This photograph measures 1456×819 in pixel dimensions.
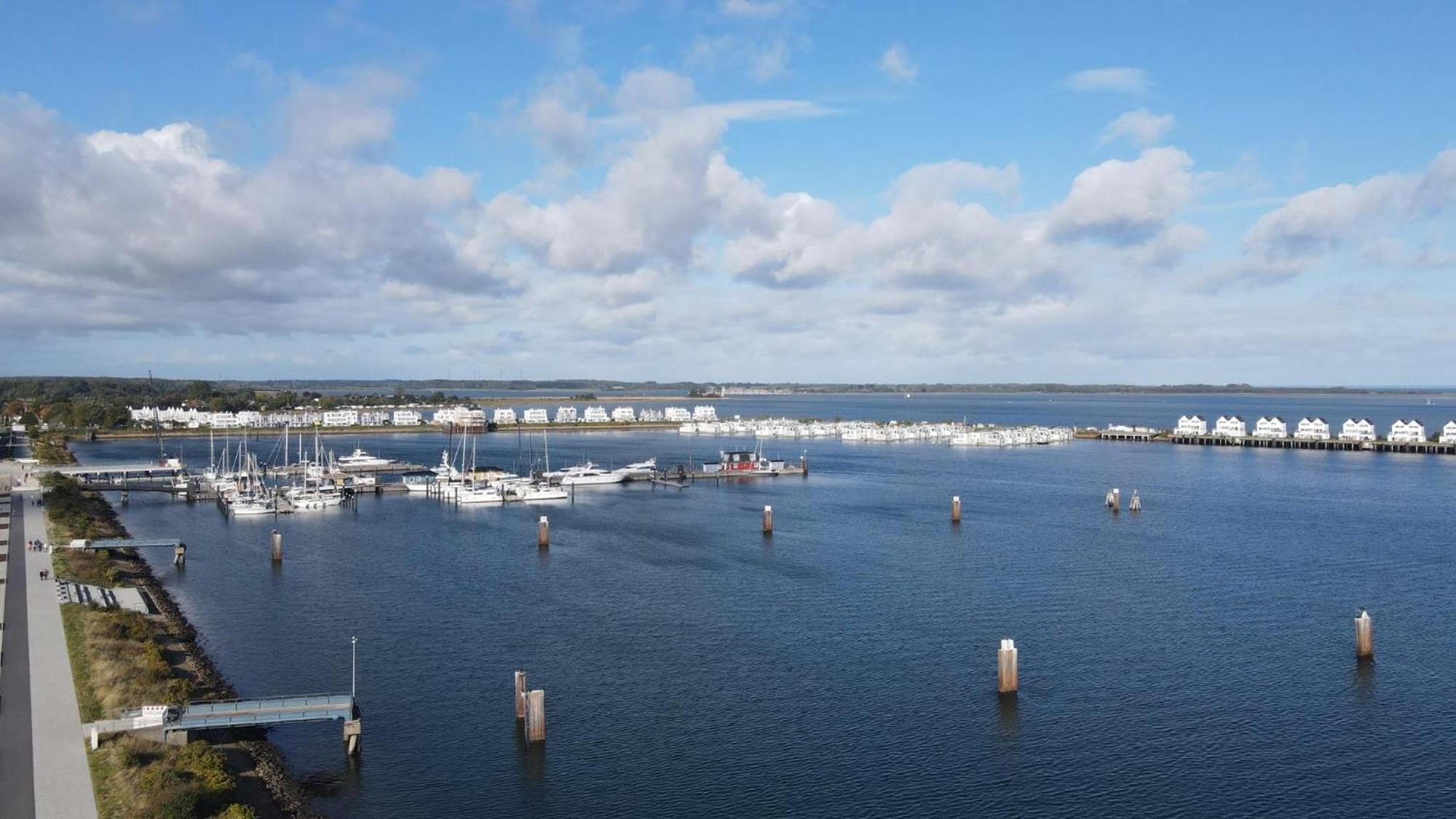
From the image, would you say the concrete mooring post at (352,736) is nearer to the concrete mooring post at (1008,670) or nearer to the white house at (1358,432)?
the concrete mooring post at (1008,670)

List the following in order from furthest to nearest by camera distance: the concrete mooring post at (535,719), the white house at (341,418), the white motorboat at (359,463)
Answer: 1. the white house at (341,418)
2. the white motorboat at (359,463)
3. the concrete mooring post at (535,719)

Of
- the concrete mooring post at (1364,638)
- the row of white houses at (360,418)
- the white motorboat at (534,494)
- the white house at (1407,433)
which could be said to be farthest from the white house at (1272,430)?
the concrete mooring post at (1364,638)

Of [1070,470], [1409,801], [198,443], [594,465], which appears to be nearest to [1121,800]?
[1409,801]

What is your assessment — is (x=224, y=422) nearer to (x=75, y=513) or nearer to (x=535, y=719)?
(x=75, y=513)

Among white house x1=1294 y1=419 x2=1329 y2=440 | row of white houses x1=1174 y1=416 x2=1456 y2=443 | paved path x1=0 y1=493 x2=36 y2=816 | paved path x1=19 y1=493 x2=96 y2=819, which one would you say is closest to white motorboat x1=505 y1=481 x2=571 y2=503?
paved path x1=0 y1=493 x2=36 y2=816

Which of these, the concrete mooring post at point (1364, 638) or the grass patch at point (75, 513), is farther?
the grass patch at point (75, 513)

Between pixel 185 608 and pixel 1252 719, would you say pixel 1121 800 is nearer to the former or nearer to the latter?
pixel 1252 719
